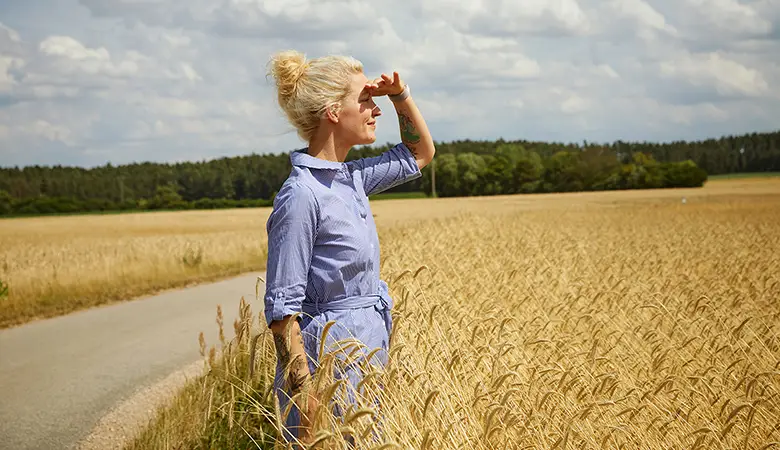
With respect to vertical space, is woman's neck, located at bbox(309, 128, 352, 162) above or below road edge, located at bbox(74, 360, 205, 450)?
above

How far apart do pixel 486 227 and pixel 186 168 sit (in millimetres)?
72812

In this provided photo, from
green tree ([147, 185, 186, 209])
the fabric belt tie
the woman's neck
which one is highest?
the woman's neck

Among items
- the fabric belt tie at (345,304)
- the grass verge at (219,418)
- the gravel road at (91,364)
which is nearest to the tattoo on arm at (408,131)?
the fabric belt tie at (345,304)

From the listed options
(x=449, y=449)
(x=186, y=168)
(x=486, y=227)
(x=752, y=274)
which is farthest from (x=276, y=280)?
(x=186, y=168)

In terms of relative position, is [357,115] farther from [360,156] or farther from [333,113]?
[360,156]

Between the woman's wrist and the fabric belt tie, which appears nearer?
the fabric belt tie

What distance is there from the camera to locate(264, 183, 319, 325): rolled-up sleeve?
9.06 feet

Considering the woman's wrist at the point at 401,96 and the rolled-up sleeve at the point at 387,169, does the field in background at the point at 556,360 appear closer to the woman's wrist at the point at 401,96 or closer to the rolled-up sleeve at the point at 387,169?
the rolled-up sleeve at the point at 387,169

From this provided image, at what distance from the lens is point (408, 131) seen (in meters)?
3.50

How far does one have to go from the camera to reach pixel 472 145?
113 m

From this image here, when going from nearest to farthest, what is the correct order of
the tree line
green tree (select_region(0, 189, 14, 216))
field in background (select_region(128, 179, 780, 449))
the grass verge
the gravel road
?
field in background (select_region(128, 179, 780, 449)) → the grass verge → the gravel road → green tree (select_region(0, 189, 14, 216)) → the tree line

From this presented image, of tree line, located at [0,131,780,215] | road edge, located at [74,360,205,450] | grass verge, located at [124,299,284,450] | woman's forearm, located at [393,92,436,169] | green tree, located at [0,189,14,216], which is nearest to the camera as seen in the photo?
woman's forearm, located at [393,92,436,169]

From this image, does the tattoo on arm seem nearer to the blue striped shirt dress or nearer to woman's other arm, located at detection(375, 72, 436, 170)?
woman's other arm, located at detection(375, 72, 436, 170)

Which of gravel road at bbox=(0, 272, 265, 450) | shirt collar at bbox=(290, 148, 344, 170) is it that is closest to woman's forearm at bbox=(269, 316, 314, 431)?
shirt collar at bbox=(290, 148, 344, 170)
